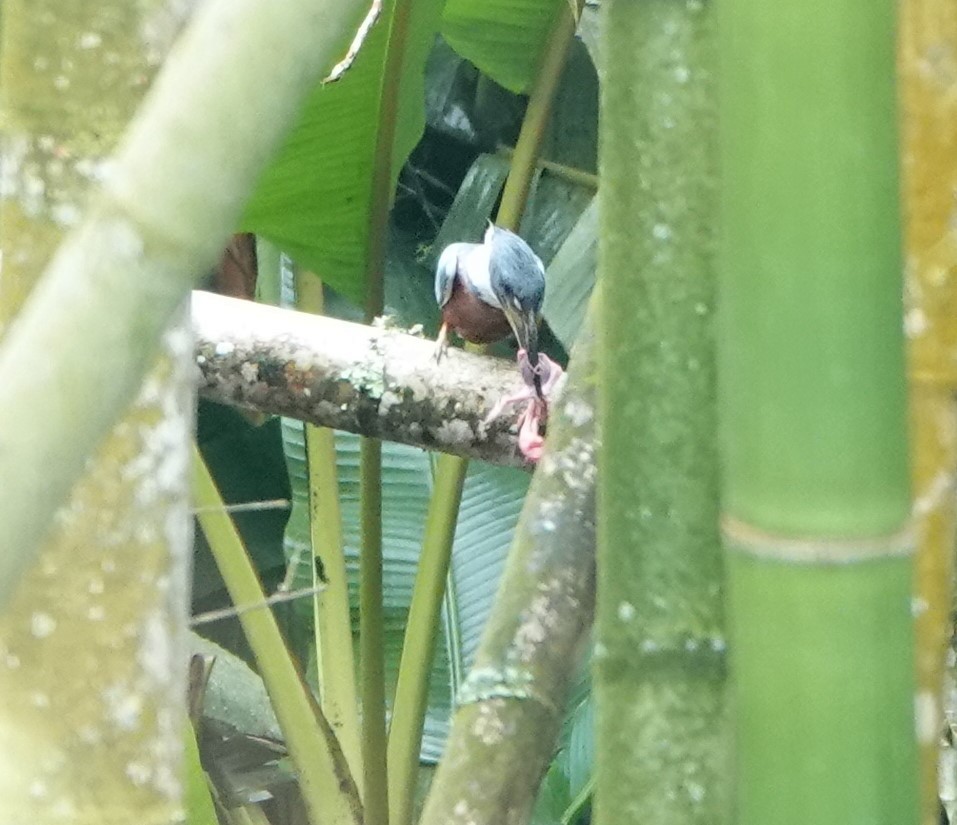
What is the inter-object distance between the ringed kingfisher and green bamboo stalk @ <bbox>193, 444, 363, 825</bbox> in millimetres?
308

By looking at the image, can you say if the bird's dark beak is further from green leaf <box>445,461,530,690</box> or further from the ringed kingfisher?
green leaf <box>445,461,530,690</box>

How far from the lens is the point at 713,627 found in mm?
301

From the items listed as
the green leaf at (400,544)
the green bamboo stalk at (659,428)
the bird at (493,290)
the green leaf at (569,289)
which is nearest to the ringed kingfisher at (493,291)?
the bird at (493,290)

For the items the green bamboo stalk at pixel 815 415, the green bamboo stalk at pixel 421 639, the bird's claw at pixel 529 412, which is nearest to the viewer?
the green bamboo stalk at pixel 815 415

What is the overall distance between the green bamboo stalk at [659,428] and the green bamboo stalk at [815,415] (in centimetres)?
8

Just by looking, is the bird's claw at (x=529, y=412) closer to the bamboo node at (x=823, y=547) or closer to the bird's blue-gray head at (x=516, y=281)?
the bird's blue-gray head at (x=516, y=281)

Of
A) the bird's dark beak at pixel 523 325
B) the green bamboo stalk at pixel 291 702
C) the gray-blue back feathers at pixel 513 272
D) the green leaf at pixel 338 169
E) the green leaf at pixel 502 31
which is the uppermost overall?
the green leaf at pixel 502 31

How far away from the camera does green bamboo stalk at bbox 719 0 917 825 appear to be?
0.19m

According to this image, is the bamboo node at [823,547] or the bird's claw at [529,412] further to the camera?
the bird's claw at [529,412]

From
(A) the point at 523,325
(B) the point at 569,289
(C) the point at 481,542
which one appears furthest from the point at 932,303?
(C) the point at 481,542

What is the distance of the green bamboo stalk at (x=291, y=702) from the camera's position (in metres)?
1.31

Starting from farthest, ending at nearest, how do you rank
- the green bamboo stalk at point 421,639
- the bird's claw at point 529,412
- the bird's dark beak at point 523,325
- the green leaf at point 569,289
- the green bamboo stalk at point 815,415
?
the green leaf at point 569,289, the bird's dark beak at point 523,325, the green bamboo stalk at point 421,639, the bird's claw at point 529,412, the green bamboo stalk at point 815,415

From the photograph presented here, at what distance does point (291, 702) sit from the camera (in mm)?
1315

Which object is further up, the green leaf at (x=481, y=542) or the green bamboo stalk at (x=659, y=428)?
the green bamboo stalk at (x=659, y=428)
